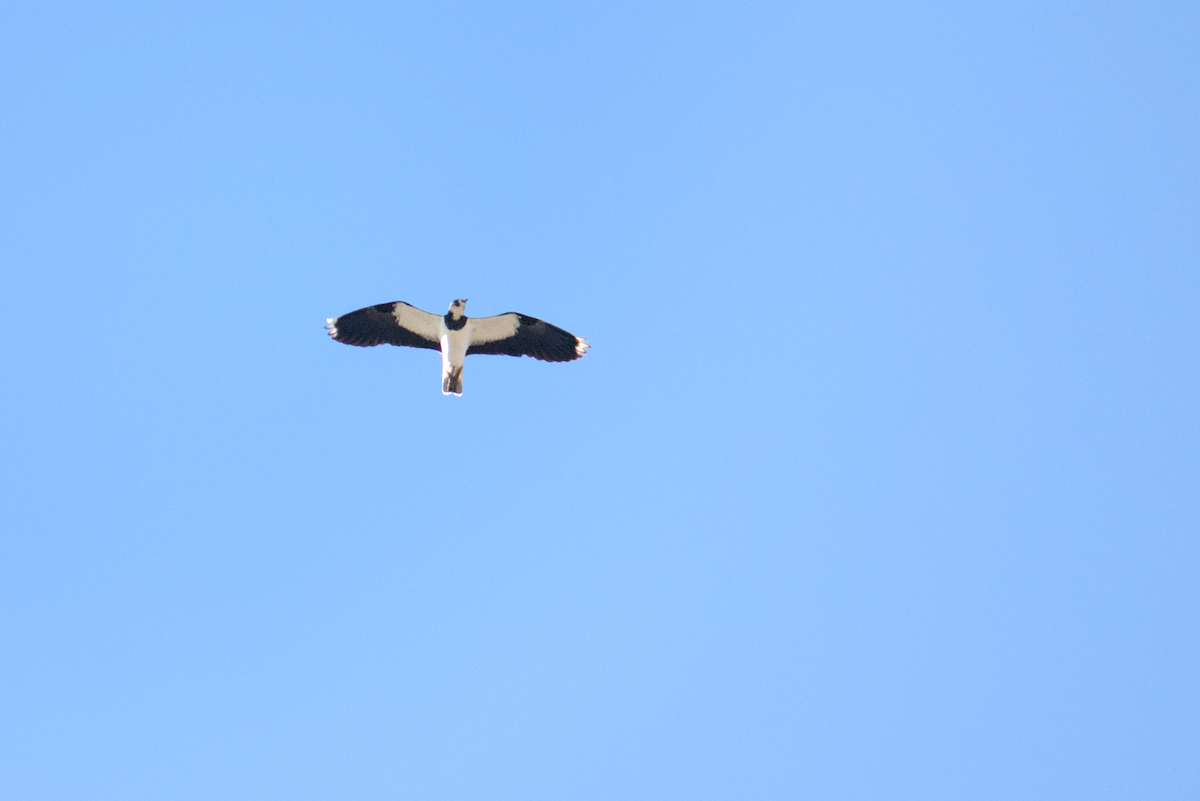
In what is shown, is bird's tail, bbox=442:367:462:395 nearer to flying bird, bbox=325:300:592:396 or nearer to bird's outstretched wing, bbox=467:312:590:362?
flying bird, bbox=325:300:592:396

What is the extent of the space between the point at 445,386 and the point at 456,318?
1.22m

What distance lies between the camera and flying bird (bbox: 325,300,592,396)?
1841 cm

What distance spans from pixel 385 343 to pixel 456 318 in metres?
1.39

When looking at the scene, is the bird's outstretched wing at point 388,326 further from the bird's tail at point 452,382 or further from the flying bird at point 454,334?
the bird's tail at point 452,382

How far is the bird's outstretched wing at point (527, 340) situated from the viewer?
19.0 meters

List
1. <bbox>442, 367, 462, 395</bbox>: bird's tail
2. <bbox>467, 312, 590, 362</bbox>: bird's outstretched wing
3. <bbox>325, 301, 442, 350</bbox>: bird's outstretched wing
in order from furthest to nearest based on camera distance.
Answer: <bbox>467, 312, 590, 362</bbox>: bird's outstretched wing, <bbox>325, 301, 442, 350</bbox>: bird's outstretched wing, <bbox>442, 367, 462, 395</bbox>: bird's tail

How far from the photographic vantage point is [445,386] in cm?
1825

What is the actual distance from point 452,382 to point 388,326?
160cm

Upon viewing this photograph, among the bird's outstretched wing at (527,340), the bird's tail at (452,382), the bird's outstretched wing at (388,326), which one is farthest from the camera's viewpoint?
the bird's outstretched wing at (527,340)

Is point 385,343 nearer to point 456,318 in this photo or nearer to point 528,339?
point 456,318

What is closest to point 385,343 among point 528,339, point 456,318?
point 456,318

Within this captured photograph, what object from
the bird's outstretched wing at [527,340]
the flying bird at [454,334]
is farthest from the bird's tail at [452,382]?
the bird's outstretched wing at [527,340]

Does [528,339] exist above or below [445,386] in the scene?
above

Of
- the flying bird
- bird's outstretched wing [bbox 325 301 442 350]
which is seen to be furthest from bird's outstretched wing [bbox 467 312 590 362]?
bird's outstretched wing [bbox 325 301 442 350]
